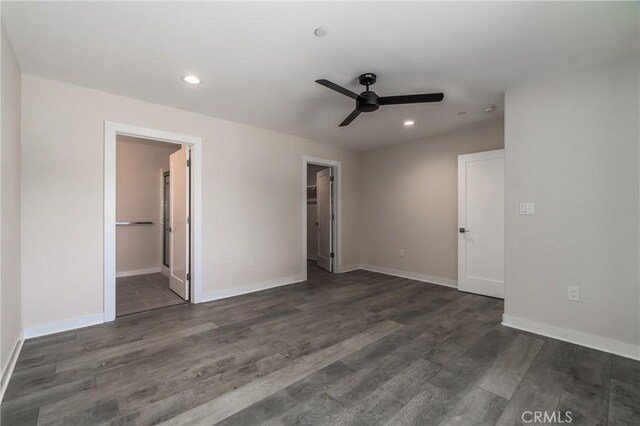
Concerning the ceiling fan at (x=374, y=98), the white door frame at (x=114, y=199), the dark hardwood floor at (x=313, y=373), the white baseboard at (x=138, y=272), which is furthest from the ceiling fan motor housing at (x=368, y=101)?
the white baseboard at (x=138, y=272)

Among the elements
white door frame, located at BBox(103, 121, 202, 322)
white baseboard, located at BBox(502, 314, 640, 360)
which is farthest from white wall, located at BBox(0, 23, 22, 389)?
white baseboard, located at BBox(502, 314, 640, 360)

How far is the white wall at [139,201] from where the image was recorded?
5242 mm

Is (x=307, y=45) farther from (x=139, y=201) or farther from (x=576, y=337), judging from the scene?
(x=139, y=201)

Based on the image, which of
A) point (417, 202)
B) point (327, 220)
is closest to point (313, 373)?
point (417, 202)

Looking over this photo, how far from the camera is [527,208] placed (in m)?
2.85

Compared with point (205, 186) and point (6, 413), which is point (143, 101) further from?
point (6, 413)

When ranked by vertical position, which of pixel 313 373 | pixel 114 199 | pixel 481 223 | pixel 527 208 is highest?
pixel 114 199

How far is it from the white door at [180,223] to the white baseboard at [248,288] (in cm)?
30

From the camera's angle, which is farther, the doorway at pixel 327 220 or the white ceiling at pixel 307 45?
the doorway at pixel 327 220

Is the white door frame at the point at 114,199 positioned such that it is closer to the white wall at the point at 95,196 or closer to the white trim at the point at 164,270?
the white wall at the point at 95,196

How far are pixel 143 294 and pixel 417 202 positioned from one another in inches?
178

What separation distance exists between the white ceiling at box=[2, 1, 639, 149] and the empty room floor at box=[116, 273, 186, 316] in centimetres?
248

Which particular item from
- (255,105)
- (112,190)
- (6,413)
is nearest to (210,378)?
(6,413)

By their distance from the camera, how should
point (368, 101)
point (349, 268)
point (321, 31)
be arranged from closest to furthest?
1. point (321, 31)
2. point (368, 101)
3. point (349, 268)
